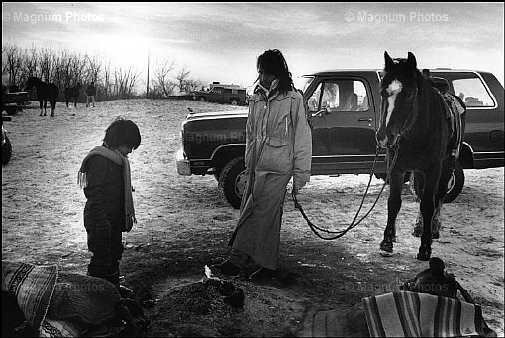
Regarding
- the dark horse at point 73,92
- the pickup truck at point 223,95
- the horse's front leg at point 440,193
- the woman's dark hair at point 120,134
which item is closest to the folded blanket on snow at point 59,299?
the woman's dark hair at point 120,134

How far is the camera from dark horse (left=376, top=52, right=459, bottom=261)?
455 centimetres

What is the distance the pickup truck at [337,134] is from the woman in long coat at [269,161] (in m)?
2.36

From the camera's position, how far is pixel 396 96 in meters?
4.54

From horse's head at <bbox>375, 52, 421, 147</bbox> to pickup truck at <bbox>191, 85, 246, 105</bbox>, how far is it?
6.50 ft

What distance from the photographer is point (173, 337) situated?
10.9 ft

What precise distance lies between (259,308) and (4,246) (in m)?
2.52

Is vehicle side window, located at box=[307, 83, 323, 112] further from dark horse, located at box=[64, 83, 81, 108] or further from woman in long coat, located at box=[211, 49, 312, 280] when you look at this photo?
dark horse, located at box=[64, 83, 81, 108]

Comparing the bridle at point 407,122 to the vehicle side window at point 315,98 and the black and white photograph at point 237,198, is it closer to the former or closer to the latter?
the black and white photograph at point 237,198

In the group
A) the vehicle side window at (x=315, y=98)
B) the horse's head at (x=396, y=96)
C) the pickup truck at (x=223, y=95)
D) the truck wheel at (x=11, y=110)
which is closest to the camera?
the horse's head at (x=396, y=96)

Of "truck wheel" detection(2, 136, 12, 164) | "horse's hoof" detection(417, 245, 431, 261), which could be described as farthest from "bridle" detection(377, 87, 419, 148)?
"truck wheel" detection(2, 136, 12, 164)

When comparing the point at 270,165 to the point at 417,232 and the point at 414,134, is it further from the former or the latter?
the point at 417,232

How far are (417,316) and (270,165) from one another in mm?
1684

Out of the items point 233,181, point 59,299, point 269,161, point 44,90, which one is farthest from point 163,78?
point 59,299

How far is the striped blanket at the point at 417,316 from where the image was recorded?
322 cm
